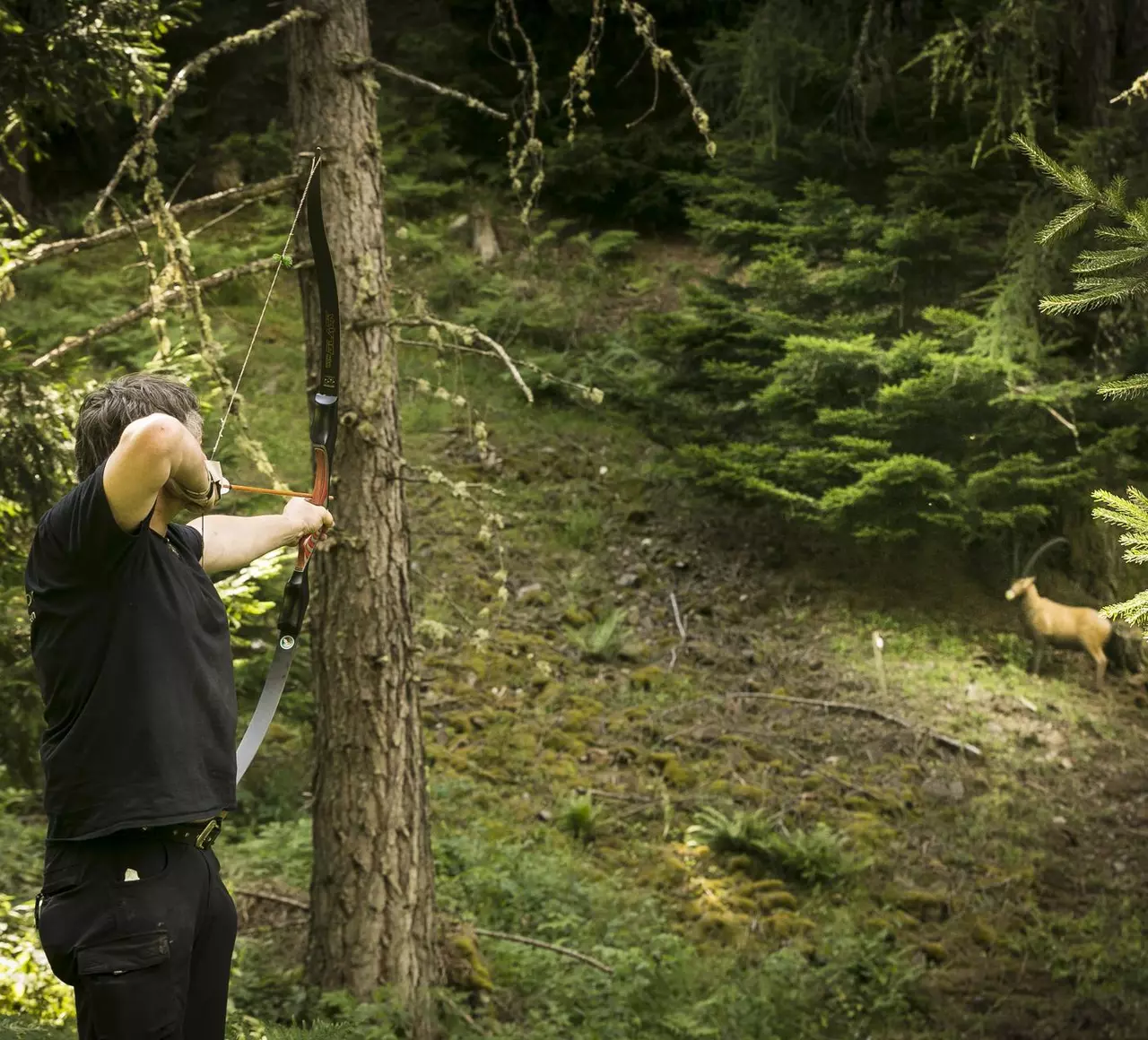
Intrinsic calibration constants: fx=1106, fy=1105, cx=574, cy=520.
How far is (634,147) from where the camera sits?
13.9m

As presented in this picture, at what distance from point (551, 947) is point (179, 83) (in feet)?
13.7

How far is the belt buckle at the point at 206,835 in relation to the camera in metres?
2.47

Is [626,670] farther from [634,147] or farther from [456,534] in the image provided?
[634,147]

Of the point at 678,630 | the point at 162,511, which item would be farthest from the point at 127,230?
the point at 678,630

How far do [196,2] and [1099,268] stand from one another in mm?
5008

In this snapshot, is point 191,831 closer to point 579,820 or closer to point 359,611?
point 359,611

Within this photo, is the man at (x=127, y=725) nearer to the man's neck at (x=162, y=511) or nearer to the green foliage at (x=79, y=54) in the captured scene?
the man's neck at (x=162, y=511)

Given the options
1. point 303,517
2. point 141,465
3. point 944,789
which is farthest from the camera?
point 944,789

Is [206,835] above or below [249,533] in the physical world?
below

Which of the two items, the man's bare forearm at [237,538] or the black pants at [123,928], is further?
the man's bare forearm at [237,538]

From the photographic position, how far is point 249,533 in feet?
9.70

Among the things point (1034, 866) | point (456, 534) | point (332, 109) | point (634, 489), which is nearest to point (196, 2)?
point (332, 109)

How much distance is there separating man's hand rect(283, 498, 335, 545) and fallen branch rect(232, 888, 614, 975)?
2893 mm

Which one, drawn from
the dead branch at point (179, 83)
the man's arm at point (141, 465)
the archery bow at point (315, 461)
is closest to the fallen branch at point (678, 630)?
the archery bow at point (315, 461)
